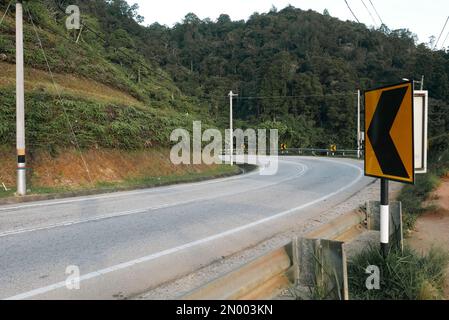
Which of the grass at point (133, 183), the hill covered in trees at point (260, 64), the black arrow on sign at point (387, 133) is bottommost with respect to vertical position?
the grass at point (133, 183)

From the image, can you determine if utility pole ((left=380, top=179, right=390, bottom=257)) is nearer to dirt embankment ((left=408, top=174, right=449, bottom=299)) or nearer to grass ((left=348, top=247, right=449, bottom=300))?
grass ((left=348, top=247, right=449, bottom=300))

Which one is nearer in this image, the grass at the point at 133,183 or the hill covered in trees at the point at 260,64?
the grass at the point at 133,183

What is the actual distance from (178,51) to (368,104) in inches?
3609

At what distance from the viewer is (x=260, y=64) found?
92312 mm

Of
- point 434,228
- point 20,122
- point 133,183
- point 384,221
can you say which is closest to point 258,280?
point 384,221

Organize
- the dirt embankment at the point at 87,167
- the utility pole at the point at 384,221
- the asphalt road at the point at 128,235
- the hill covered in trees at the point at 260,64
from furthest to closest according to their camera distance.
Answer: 1. the hill covered in trees at the point at 260,64
2. the dirt embankment at the point at 87,167
3. the asphalt road at the point at 128,235
4. the utility pole at the point at 384,221

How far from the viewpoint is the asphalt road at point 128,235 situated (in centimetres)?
505

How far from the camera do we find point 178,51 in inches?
3622

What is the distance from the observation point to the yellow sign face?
3896mm

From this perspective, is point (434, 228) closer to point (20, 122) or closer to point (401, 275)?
point (401, 275)

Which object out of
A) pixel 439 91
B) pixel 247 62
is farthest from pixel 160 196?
pixel 247 62

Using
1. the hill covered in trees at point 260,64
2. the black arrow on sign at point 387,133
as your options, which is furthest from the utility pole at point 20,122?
the hill covered in trees at point 260,64

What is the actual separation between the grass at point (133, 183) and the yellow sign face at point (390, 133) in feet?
37.4

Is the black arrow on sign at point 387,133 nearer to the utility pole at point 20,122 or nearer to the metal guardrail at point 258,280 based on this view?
the metal guardrail at point 258,280
